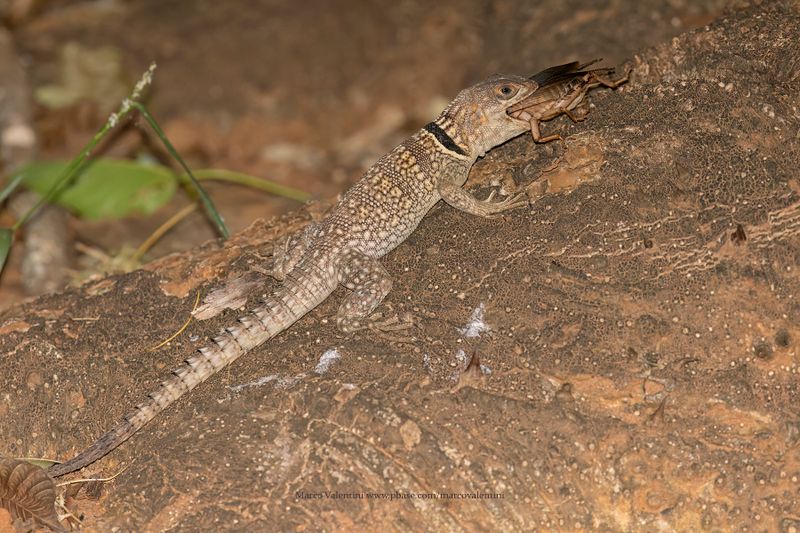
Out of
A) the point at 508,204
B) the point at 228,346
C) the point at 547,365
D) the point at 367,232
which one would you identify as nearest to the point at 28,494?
the point at 228,346

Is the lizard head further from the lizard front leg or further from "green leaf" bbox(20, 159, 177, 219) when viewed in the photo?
"green leaf" bbox(20, 159, 177, 219)

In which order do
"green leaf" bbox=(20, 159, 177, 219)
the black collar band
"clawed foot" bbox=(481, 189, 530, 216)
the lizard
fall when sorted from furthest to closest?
"green leaf" bbox=(20, 159, 177, 219) < the black collar band < "clawed foot" bbox=(481, 189, 530, 216) < the lizard

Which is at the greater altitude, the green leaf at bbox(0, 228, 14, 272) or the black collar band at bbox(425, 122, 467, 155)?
the green leaf at bbox(0, 228, 14, 272)

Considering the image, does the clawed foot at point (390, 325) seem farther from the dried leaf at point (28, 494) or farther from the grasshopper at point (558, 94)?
the dried leaf at point (28, 494)

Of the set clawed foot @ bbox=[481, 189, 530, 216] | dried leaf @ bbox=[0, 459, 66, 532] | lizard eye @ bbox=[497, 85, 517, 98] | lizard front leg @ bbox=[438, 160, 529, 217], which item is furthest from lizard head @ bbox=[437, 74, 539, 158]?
dried leaf @ bbox=[0, 459, 66, 532]

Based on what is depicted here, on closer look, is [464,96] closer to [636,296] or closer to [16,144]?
[636,296]

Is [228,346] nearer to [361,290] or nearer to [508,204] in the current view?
[361,290]

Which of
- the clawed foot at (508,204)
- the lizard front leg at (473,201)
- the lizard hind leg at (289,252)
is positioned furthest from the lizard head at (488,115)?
the lizard hind leg at (289,252)
